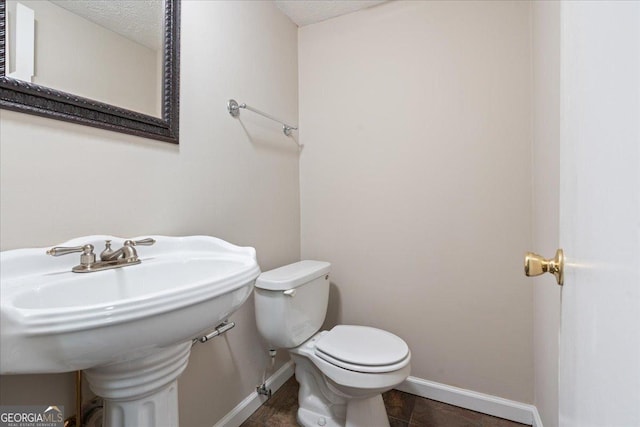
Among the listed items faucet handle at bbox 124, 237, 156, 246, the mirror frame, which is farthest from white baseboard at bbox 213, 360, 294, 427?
the mirror frame

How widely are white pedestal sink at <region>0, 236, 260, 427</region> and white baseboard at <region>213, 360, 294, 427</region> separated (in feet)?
2.09

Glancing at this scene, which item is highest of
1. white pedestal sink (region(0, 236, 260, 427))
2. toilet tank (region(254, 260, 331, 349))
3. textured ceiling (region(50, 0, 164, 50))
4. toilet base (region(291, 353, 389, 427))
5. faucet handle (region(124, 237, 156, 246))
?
textured ceiling (region(50, 0, 164, 50))

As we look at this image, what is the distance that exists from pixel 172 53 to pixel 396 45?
1171 millimetres

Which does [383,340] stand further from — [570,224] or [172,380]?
[570,224]

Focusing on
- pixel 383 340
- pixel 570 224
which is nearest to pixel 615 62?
pixel 570 224

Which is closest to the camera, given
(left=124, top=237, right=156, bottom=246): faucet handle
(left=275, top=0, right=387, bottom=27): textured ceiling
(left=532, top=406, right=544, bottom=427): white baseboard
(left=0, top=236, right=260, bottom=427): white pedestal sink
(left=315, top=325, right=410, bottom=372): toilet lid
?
(left=0, top=236, right=260, bottom=427): white pedestal sink

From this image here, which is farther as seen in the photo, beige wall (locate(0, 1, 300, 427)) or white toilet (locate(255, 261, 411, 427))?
white toilet (locate(255, 261, 411, 427))

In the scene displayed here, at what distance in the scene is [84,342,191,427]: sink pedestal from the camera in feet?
2.16

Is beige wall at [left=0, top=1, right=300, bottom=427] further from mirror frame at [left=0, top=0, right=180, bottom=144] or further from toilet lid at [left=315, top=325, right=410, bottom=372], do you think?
toilet lid at [left=315, top=325, right=410, bottom=372]

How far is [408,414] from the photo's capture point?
1.45m

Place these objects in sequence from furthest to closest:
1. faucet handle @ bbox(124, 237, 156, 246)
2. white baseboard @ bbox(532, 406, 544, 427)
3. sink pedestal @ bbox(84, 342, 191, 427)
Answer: white baseboard @ bbox(532, 406, 544, 427) < faucet handle @ bbox(124, 237, 156, 246) < sink pedestal @ bbox(84, 342, 191, 427)

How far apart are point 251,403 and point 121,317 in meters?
1.22

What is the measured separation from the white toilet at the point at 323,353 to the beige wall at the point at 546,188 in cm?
51

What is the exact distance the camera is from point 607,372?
27 cm
